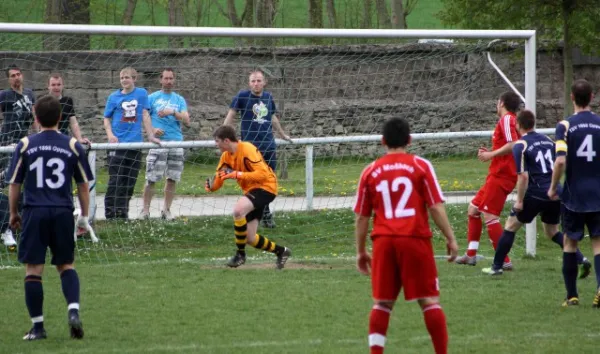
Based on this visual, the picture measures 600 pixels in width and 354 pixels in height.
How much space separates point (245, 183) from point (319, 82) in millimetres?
4062

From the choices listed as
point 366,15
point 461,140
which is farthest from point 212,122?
point 366,15

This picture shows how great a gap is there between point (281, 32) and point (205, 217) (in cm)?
359

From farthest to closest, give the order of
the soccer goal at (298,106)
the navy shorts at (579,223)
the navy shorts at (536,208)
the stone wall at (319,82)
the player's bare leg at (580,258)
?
the stone wall at (319,82) < the soccer goal at (298,106) < the player's bare leg at (580,258) < the navy shorts at (536,208) < the navy shorts at (579,223)

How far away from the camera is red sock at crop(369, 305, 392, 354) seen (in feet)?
21.2

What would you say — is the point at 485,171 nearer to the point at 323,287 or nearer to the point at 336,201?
the point at 336,201

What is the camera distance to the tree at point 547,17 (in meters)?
18.3

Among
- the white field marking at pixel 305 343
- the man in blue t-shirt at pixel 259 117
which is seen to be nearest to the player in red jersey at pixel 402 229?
the white field marking at pixel 305 343

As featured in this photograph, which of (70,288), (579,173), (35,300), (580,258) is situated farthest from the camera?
(580,258)

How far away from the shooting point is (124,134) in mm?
13375

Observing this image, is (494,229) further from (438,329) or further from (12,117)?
(12,117)

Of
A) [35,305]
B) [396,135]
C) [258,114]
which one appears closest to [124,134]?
[258,114]

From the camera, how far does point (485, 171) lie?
55.1 feet

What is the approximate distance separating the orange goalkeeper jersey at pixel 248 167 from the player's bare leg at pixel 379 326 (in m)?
4.61

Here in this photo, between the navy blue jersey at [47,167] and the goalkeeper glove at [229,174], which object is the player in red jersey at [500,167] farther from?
the navy blue jersey at [47,167]
